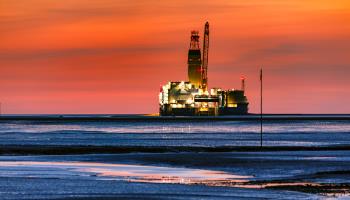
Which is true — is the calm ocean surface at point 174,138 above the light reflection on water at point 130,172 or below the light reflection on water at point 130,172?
above

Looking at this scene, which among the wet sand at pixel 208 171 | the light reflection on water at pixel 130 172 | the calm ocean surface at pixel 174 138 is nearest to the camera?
the wet sand at pixel 208 171

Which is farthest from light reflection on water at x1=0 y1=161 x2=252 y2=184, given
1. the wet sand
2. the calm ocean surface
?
the calm ocean surface

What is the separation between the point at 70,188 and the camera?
3425 cm

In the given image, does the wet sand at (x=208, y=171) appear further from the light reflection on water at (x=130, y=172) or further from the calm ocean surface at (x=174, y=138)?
the calm ocean surface at (x=174, y=138)

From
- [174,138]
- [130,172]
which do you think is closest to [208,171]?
[130,172]

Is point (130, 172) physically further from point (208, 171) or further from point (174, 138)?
point (174, 138)

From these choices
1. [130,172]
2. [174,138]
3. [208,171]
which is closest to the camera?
[130,172]

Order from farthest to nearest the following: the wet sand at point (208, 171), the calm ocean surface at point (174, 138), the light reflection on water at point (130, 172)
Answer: the calm ocean surface at point (174, 138), the light reflection on water at point (130, 172), the wet sand at point (208, 171)

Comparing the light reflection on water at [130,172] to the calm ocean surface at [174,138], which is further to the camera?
the calm ocean surface at [174,138]

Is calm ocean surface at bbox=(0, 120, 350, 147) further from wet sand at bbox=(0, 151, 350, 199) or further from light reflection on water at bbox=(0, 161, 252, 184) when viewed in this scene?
light reflection on water at bbox=(0, 161, 252, 184)

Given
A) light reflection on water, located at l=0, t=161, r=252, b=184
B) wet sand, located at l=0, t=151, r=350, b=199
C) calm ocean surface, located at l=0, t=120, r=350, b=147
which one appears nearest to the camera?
wet sand, located at l=0, t=151, r=350, b=199

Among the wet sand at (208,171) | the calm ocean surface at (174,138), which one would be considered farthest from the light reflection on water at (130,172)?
the calm ocean surface at (174,138)

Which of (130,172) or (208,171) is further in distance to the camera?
(208,171)

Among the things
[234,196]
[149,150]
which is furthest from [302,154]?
[234,196]
